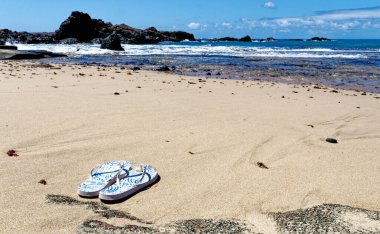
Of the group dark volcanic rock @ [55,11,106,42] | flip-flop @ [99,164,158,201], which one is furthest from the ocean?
dark volcanic rock @ [55,11,106,42]

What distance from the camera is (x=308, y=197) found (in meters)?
2.73

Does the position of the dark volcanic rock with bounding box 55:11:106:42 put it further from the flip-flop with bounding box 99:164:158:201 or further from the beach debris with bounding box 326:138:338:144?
the flip-flop with bounding box 99:164:158:201

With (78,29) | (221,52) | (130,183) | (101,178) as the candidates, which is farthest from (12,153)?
(78,29)

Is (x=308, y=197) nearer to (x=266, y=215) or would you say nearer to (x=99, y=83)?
(x=266, y=215)

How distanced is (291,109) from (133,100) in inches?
98.6

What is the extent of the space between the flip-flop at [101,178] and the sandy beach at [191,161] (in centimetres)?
8

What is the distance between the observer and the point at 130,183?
285 centimetres

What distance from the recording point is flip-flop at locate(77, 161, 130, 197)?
2.67m

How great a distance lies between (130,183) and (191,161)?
737mm

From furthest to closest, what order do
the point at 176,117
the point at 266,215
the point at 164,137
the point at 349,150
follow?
the point at 176,117 < the point at 164,137 < the point at 349,150 < the point at 266,215

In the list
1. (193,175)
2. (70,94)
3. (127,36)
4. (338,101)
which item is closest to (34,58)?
(70,94)

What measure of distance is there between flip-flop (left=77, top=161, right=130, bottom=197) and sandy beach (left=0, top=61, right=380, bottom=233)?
0.08 meters

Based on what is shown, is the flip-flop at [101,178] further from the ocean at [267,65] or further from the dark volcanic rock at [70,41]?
the dark volcanic rock at [70,41]

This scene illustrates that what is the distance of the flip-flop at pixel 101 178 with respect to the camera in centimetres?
267
